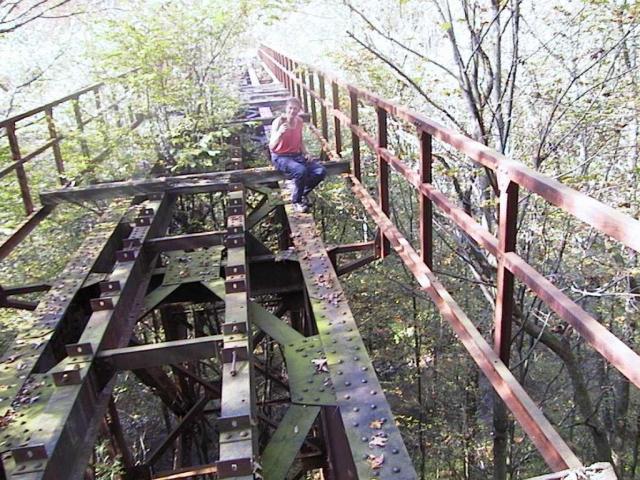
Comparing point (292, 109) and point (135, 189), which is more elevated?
point (292, 109)

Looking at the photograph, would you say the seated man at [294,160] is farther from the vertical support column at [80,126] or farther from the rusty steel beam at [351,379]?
the vertical support column at [80,126]

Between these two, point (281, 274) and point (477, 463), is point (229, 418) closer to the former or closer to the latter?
point (281, 274)

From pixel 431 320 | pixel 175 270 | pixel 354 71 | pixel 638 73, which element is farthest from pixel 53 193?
pixel 431 320

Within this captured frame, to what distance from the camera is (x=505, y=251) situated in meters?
2.71

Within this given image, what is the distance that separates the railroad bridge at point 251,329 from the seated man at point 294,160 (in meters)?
0.20

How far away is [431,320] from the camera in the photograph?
14086 mm

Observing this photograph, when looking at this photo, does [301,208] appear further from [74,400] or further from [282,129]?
[74,400]

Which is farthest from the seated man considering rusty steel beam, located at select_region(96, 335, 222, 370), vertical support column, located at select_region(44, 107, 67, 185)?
vertical support column, located at select_region(44, 107, 67, 185)

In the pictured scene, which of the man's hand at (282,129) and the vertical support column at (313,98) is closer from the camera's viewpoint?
the man's hand at (282,129)

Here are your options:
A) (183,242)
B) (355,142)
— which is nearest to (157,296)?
(183,242)

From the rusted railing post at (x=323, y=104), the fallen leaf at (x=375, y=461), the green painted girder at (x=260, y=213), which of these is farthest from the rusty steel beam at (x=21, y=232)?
the fallen leaf at (x=375, y=461)

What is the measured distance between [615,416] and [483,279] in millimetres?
6270

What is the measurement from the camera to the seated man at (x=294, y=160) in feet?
20.7

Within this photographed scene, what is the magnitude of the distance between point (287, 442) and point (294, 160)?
12.3 feet
